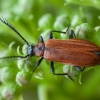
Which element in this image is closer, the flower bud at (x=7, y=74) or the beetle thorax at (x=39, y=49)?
the flower bud at (x=7, y=74)

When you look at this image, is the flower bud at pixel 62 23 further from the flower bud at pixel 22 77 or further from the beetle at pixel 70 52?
the flower bud at pixel 22 77

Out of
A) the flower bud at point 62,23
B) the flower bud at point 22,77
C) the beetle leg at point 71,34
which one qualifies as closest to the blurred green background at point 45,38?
the flower bud at point 62,23

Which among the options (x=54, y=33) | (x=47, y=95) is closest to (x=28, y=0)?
(x=54, y=33)

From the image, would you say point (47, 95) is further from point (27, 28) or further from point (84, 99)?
point (27, 28)

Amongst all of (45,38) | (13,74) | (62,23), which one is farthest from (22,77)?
(62,23)

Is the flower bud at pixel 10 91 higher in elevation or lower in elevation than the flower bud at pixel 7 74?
lower

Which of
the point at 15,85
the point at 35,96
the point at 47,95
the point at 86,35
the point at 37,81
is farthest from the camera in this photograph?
the point at 35,96

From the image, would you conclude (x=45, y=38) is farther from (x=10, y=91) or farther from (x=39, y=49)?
(x=10, y=91)

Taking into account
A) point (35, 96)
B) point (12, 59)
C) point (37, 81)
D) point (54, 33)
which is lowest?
point (35, 96)
